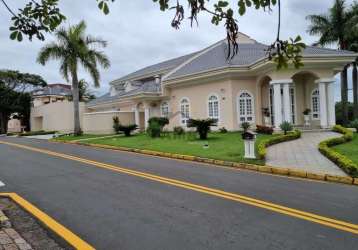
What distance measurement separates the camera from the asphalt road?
5066mm

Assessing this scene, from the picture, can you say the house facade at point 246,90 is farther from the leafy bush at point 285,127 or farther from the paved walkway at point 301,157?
the paved walkway at point 301,157

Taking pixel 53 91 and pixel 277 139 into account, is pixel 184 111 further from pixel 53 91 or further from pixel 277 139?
pixel 53 91

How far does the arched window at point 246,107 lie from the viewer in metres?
26.3

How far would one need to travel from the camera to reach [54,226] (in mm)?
5871

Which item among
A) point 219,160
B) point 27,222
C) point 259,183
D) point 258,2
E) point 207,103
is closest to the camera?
point 258,2

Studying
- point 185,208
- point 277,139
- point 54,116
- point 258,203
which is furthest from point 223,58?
point 54,116

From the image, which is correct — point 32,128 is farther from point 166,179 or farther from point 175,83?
point 166,179

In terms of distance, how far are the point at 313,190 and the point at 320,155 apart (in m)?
6.08

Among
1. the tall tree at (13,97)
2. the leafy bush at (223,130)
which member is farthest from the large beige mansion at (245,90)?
the tall tree at (13,97)

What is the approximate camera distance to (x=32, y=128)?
49.6 m

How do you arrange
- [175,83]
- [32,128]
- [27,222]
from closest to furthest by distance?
[27,222] < [175,83] < [32,128]

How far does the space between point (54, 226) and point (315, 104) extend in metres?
23.6

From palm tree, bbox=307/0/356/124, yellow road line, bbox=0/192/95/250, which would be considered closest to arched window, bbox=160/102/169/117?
palm tree, bbox=307/0/356/124

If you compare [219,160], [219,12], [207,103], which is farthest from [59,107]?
[219,12]
